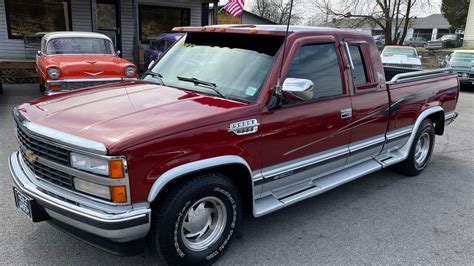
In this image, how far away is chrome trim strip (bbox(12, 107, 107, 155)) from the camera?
259cm

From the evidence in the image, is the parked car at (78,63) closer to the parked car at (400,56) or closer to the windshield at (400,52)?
the parked car at (400,56)

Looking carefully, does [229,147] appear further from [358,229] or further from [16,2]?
[16,2]

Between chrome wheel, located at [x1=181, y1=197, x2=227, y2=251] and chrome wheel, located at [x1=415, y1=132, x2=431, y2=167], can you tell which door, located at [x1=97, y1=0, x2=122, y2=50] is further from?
chrome wheel, located at [x1=181, y1=197, x2=227, y2=251]

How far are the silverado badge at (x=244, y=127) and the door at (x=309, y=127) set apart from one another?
0.10 m

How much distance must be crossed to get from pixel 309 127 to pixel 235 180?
891 mm

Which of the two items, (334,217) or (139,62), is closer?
(334,217)

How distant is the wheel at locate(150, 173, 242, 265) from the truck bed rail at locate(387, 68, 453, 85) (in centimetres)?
275

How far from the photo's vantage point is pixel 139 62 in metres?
16.0

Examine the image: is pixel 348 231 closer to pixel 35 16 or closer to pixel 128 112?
pixel 128 112

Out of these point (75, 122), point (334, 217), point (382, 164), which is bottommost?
point (334, 217)

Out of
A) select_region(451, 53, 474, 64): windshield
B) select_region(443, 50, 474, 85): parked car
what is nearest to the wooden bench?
select_region(443, 50, 474, 85): parked car

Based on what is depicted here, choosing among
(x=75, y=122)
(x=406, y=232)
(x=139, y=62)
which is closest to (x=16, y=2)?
(x=139, y=62)

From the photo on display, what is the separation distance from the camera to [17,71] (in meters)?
13.4

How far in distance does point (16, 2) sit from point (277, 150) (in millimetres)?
15088
